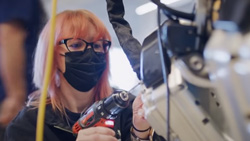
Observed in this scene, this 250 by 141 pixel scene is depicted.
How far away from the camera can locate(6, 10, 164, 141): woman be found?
45.4 inches

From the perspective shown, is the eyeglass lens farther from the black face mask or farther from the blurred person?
the blurred person

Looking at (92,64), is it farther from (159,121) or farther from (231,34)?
(231,34)

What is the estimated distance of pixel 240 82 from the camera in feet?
1.48

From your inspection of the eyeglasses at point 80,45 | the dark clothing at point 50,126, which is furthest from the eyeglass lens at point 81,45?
the dark clothing at point 50,126

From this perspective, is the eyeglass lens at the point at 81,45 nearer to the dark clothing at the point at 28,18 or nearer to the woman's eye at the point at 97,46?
the woman's eye at the point at 97,46

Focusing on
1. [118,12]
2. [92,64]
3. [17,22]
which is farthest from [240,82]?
[17,22]

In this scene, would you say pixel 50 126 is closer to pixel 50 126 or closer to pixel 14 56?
pixel 50 126

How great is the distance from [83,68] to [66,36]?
0.14 metres

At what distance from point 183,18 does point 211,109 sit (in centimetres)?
16

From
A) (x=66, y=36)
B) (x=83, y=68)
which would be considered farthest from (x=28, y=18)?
(x=83, y=68)

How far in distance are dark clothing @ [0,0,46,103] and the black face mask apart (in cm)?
31

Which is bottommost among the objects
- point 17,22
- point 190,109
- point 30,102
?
point 30,102

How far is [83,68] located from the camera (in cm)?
116

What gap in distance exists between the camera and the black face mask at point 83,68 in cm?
115
